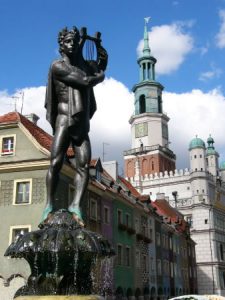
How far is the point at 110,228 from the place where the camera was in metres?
32.2

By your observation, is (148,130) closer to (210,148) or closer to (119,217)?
(210,148)

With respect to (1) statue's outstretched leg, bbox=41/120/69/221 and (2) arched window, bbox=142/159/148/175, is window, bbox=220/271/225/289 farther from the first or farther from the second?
(1) statue's outstretched leg, bbox=41/120/69/221

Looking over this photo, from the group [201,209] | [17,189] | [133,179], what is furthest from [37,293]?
[133,179]

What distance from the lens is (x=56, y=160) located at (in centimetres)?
805

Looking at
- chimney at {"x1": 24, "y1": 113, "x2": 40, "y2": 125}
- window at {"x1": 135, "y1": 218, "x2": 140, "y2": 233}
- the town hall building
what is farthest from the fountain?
the town hall building

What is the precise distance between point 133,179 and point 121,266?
49.9m

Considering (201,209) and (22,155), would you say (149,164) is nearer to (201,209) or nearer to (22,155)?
(201,209)

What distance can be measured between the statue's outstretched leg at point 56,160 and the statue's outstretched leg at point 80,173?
27 cm

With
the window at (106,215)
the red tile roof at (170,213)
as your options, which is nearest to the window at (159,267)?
the red tile roof at (170,213)

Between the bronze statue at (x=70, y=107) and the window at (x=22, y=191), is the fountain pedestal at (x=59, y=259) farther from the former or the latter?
the window at (x=22, y=191)

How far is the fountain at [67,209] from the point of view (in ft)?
23.1

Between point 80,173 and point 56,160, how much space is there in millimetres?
464

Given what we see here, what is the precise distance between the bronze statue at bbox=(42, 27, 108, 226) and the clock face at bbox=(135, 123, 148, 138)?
261ft

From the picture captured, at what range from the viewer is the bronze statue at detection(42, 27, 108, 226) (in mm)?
8094
